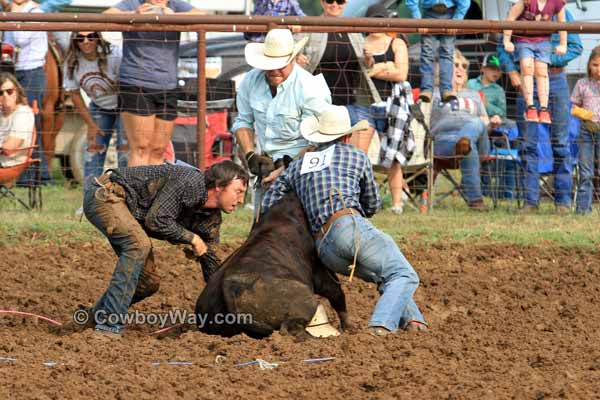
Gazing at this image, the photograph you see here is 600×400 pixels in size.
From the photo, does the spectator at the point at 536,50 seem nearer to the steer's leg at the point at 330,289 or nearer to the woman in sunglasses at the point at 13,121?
the woman in sunglasses at the point at 13,121

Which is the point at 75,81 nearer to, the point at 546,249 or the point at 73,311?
the point at 73,311

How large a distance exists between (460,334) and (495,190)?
5400 millimetres

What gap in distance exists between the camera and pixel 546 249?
991 cm

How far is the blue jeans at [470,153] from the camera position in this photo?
1205 cm

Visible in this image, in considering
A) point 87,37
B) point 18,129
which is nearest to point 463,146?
point 87,37

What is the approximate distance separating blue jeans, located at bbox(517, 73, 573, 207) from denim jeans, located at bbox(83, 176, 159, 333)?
567 cm

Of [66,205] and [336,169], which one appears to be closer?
[336,169]

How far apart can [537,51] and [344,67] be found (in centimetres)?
193

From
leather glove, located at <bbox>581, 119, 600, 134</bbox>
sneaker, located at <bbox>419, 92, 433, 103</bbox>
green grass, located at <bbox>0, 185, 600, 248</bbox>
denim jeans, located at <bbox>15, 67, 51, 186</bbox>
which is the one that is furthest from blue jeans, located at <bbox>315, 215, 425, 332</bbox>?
denim jeans, located at <bbox>15, 67, 51, 186</bbox>

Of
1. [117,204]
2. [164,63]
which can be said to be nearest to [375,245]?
[117,204]

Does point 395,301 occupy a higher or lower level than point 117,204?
lower

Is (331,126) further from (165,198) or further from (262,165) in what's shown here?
(165,198)

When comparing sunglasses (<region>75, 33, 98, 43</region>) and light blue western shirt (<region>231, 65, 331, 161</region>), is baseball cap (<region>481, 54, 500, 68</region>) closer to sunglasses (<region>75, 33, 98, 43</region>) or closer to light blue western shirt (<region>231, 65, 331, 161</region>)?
sunglasses (<region>75, 33, 98, 43</region>)

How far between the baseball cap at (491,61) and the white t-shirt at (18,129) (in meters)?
5.12
